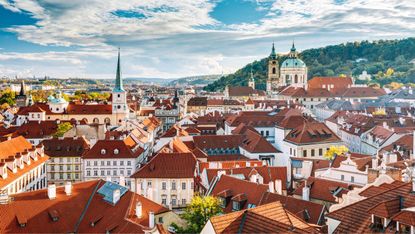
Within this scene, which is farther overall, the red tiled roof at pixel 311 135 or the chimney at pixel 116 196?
the red tiled roof at pixel 311 135

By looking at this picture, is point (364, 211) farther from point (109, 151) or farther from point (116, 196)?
point (109, 151)

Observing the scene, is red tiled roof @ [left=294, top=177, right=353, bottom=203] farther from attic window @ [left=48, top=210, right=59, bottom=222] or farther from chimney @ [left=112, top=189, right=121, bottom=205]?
attic window @ [left=48, top=210, right=59, bottom=222]

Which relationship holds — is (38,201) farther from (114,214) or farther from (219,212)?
(219,212)

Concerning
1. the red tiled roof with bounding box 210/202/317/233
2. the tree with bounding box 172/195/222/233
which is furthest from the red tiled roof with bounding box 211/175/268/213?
the red tiled roof with bounding box 210/202/317/233

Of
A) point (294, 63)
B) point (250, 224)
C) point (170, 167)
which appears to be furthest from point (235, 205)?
point (294, 63)

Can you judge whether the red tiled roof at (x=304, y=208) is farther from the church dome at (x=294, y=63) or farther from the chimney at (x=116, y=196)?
the church dome at (x=294, y=63)

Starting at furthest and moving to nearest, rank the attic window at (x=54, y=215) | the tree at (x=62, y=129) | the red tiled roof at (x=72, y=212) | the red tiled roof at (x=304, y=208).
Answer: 1. the tree at (x=62, y=129)
2. the attic window at (x=54, y=215)
3. the red tiled roof at (x=304, y=208)
4. the red tiled roof at (x=72, y=212)

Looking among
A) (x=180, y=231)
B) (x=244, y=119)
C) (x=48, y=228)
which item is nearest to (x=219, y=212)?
(x=180, y=231)

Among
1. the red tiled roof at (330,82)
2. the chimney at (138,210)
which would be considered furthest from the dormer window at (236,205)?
the red tiled roof at (330,82)
